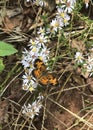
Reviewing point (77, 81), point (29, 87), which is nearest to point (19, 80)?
point (29, 87)

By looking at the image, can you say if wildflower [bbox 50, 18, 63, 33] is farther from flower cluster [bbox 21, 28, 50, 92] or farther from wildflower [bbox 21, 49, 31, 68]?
wildflower [bbox 21, 49, 31, 68]

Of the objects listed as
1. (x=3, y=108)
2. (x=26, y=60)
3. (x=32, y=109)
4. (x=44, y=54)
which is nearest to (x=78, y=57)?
(x=44, y=54)

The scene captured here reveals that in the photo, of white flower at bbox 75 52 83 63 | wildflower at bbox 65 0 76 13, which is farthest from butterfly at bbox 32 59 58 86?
wildflower at bbox 65 0 76 13

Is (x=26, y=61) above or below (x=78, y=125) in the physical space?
above

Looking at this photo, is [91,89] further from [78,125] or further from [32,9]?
[32,9]

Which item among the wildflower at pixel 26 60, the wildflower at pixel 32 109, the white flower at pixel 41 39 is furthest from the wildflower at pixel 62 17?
the wildflower at pixel 32 109

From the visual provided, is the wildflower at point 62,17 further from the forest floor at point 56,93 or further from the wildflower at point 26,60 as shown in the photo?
the wildflower at point 26,60

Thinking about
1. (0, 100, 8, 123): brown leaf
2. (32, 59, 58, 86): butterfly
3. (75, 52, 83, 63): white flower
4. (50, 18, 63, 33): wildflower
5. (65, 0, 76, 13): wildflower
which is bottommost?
(0, 100, 8, 123): brown leaf
